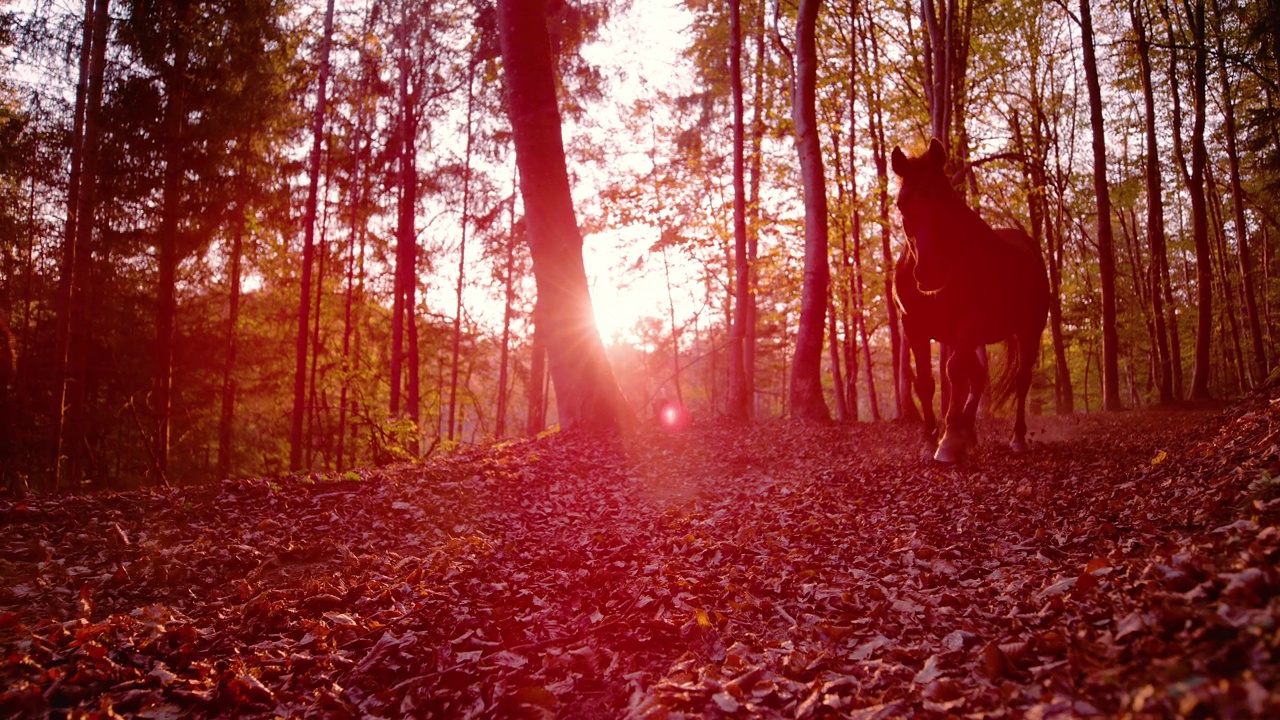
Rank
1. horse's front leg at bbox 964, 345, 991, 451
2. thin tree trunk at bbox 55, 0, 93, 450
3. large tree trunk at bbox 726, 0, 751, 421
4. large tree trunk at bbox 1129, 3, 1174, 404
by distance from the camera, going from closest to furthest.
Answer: horse's front leg at bbox 964, 345, 991, 451, thin tree trunk at bbox 55, 0, 93, 450, large tree trunk at bbox 726, 0, 751, 421, large tree trunk at bbox 1129, 3, 1174, 404

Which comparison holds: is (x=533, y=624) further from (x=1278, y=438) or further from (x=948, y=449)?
(x=948, y=449)

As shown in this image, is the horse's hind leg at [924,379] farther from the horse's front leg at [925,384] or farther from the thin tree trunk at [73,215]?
the thin tree trunk at [73,215]

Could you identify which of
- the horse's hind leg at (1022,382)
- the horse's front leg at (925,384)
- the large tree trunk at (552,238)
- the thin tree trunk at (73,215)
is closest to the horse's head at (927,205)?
the horse's front leg at (925,384)

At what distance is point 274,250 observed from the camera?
1989 centimetres

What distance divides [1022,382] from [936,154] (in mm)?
3263

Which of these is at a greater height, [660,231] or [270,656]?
[660,231]

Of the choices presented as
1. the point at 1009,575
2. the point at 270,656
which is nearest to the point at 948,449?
the point at 1009,575

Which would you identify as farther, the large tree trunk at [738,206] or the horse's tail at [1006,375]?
the large tree trunk at [738,206]

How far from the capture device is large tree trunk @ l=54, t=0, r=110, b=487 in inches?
468

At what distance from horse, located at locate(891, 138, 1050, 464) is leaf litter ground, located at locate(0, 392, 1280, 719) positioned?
104 cm

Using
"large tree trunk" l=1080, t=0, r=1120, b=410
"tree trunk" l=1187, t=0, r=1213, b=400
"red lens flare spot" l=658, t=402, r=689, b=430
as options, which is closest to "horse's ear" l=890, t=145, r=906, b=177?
"red lens flare spot" l=658, t=402, r=689, b=430

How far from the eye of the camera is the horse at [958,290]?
551 centimetres

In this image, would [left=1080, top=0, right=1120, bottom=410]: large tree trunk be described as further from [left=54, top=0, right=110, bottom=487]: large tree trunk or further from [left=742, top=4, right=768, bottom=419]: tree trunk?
[left=54, top=0, right=110, bottom=487]: large tree trunk

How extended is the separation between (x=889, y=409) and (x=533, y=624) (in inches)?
3213
